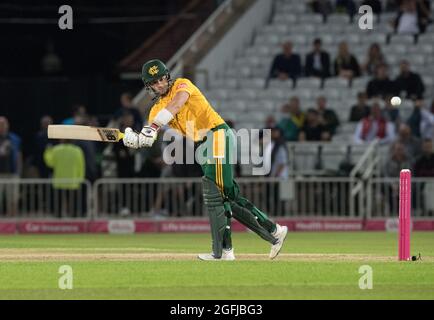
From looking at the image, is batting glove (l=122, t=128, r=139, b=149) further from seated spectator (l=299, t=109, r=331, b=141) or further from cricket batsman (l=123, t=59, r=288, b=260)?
seated spectator (l=299, t=109, r=331, b=141)

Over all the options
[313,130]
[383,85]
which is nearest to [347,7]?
[383,85]

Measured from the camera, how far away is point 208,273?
1517 cm

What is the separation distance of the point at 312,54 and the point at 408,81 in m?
2.73

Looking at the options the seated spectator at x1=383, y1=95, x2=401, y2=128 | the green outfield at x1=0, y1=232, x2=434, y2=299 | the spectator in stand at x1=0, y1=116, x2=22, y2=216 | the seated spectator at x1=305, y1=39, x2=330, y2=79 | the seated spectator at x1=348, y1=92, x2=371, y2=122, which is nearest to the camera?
the green outfield at x1=0, y1=232, x2=434, y2=299

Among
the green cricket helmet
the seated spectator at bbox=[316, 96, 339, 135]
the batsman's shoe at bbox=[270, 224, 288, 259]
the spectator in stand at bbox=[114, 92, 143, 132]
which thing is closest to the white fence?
the spectator in stand at bbox=[114, 92, 143, 132]

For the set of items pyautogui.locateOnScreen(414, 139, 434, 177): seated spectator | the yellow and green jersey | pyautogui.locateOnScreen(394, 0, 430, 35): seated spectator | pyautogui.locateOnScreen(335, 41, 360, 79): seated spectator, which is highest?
pyautogui.locateOnScreen(394, 0, 430, 35): seated spectator

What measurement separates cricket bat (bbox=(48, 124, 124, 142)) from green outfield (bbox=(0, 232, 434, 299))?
1548 mm

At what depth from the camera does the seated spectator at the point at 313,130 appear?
2983 cm

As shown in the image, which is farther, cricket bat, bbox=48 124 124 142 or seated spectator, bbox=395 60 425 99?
seated spectator, bbox=395 60 425 99

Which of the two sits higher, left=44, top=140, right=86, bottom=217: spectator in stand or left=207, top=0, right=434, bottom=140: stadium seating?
left=207, top=0, right=434, bottom=140: stadium seating

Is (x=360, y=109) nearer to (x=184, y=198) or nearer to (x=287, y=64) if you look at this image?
(x=287, y=64)

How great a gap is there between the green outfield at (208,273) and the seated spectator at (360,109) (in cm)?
940

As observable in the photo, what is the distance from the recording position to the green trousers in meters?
16.7

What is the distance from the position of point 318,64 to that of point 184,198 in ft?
19.2
